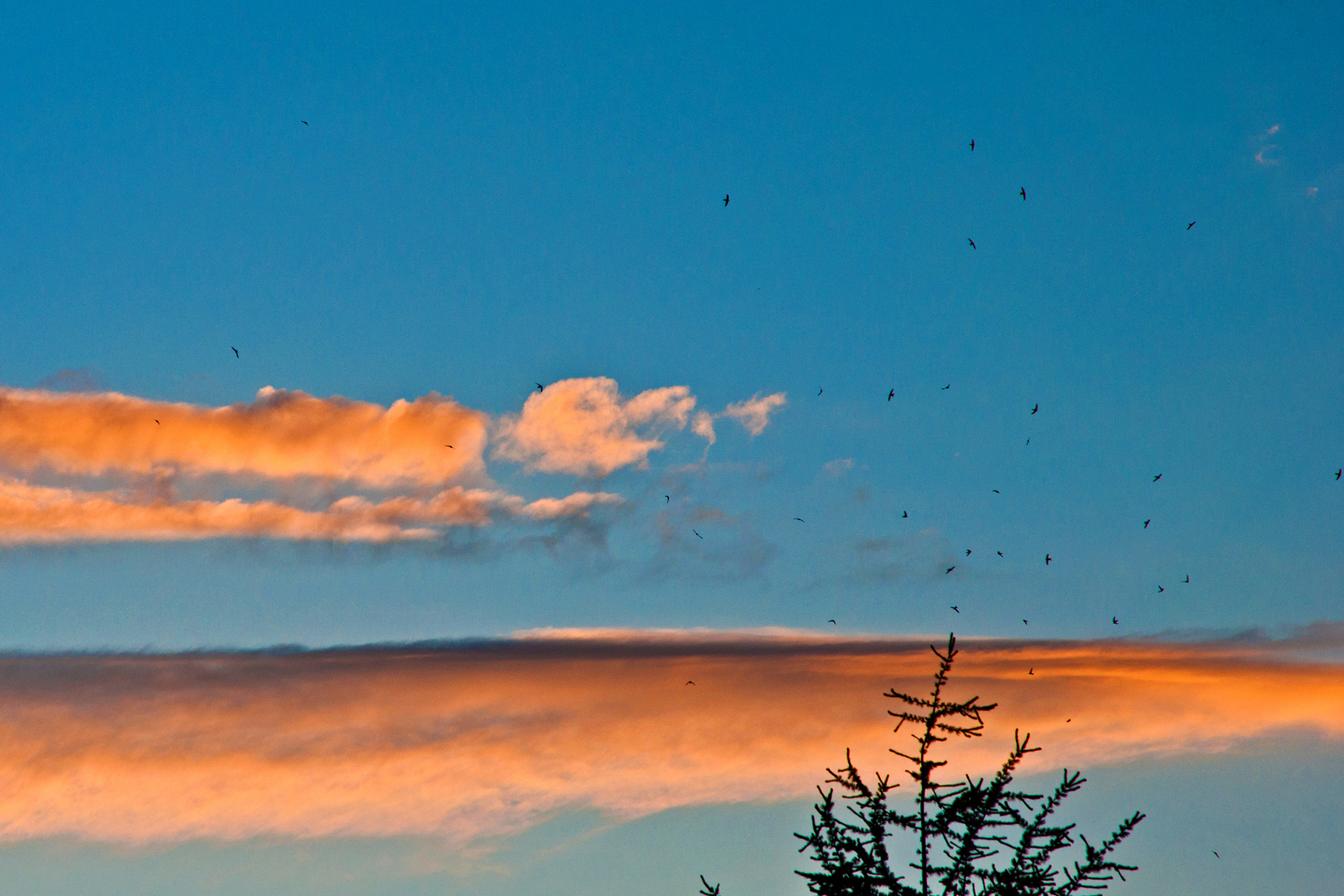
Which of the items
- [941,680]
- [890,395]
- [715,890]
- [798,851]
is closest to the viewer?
[941,680]

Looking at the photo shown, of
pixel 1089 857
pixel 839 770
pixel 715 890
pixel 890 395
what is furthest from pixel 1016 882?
pixel 890 395

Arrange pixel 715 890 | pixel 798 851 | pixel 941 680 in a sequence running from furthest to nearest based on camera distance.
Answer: pixel 715 890 < pixel 798 851 < pixel 941 680

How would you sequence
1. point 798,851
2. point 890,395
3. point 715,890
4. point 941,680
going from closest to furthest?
point 941,680 < point 798,851 < point 715,890 < point 890,395

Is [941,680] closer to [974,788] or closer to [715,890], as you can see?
[974,788]

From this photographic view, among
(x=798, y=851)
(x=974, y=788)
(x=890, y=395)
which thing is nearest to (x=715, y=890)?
(x=798, y=851)

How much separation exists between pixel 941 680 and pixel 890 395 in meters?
27.3

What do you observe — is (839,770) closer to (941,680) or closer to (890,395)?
(941,680)

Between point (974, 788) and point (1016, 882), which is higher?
point (974, 788)

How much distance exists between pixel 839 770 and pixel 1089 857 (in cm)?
476

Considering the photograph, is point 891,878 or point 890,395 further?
point 890,395

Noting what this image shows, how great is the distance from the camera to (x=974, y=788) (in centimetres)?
2173

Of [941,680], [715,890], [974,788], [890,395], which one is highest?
[890,395]

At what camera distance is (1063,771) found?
71.6ft

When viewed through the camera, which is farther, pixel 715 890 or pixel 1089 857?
pixel 715 890
